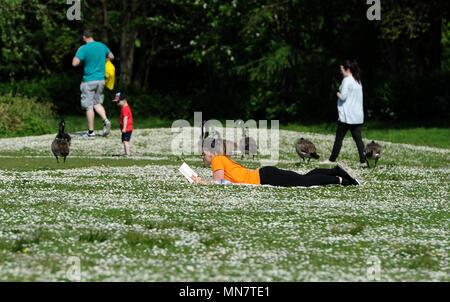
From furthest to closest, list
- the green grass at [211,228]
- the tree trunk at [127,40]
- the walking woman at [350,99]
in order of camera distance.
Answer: the tree trunk at [127,40], the walking woman at [350,99], the green grass at [211,228]

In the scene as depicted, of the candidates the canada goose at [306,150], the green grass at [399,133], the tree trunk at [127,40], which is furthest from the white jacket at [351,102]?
the tree trunk at [127,40]

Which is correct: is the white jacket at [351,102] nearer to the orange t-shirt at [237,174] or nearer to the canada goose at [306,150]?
the canada goose at [306,150]

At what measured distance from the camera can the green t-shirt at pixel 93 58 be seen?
2442cm

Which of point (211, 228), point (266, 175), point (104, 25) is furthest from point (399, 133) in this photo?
point (211, 228)

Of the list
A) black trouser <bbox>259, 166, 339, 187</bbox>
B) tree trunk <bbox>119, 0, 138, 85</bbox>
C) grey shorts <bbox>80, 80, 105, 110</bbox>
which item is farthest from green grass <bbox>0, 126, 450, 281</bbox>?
tree trunk <bbox>119, 0, 138, 85</bbox>

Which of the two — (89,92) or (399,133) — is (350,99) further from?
(399,133)

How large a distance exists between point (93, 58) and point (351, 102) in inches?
389

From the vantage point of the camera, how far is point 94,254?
803 centimetres

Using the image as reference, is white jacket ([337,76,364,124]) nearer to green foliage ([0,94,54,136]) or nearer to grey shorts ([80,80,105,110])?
grey shorts ([80,80,105,110])

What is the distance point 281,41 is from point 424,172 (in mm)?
23076

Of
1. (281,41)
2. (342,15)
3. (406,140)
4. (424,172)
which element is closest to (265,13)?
(281,41)

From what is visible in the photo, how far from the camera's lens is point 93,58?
24.5m

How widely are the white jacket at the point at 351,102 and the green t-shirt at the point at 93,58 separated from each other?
9.51 m
